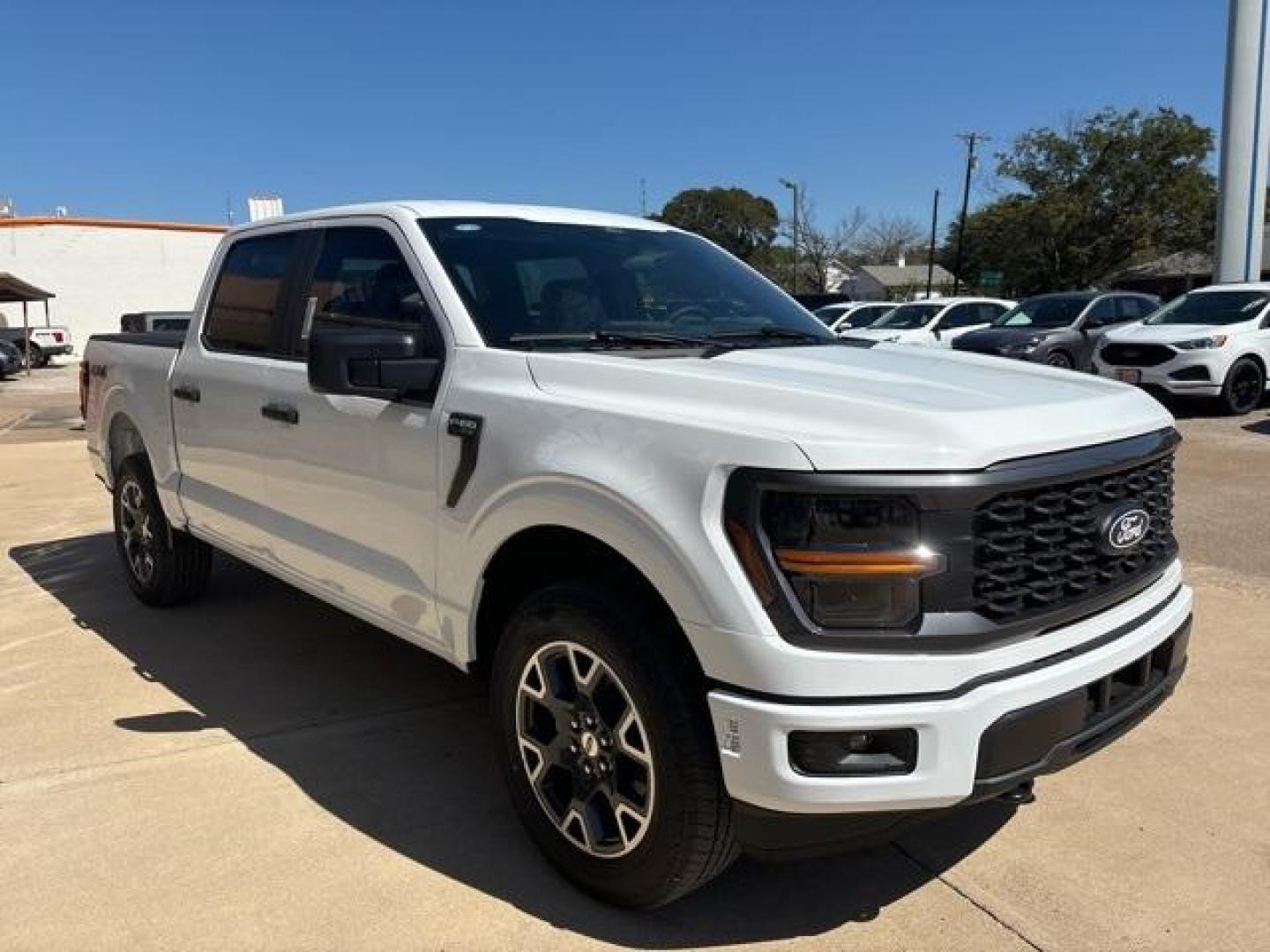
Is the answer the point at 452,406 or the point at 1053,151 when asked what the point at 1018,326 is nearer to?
the point at 452,406

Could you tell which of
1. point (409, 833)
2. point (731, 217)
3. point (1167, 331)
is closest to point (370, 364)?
point (409, 833)

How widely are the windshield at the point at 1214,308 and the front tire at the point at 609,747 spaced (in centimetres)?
1425

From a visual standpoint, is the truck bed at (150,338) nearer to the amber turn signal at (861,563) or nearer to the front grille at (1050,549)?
the amber turn signal at (861,563)

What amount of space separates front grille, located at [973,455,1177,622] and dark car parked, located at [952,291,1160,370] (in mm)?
13463

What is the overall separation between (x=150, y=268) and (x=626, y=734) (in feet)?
141

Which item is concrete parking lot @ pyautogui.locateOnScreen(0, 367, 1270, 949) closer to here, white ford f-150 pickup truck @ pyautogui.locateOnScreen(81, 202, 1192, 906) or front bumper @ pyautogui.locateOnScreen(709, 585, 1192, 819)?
white ford f-150 pickup truck @ pyautogui.locateOnScreen(81, 202, 1192, 906)

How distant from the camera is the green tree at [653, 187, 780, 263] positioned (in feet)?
293

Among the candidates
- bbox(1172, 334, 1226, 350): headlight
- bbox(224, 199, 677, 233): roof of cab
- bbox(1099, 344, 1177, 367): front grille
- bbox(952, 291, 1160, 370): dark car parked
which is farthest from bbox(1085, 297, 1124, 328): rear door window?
bbox(224, 199, 677, 233): roof of cab

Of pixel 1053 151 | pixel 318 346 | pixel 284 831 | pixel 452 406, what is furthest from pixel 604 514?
pixel 1053 151

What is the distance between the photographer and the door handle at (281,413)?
12.7 ft

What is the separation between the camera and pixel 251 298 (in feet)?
14.9

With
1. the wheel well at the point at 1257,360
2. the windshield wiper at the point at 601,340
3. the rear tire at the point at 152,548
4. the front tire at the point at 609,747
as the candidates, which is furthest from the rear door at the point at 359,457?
the wheel well at the point at 1257,360

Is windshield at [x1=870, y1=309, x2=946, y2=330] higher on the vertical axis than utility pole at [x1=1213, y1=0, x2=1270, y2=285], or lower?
lower

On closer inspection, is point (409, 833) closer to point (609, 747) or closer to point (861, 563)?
point (609, 747)
